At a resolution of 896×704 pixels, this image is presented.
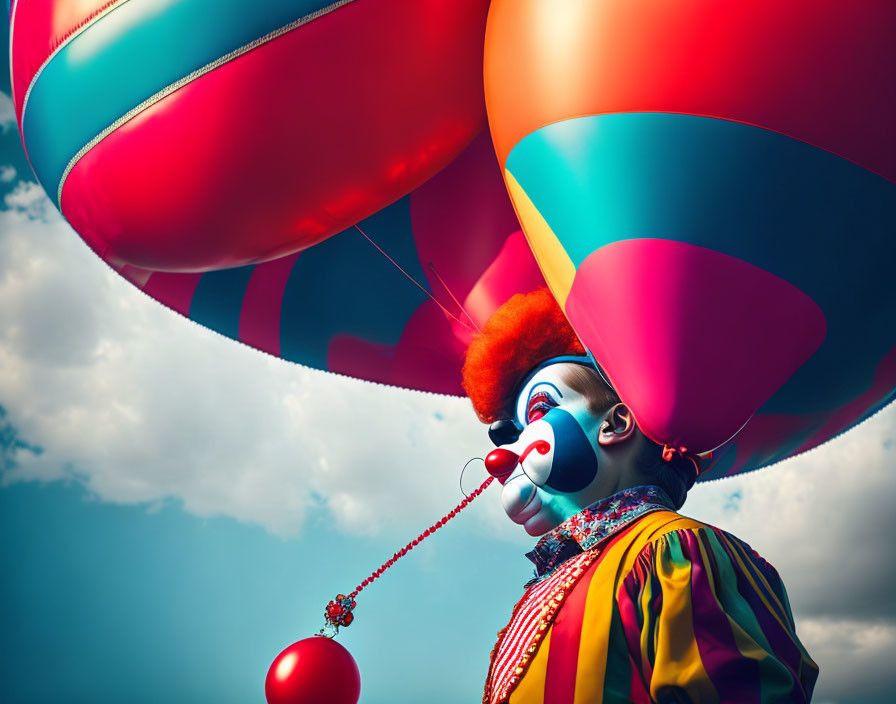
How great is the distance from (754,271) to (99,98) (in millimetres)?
1595

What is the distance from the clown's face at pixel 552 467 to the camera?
2.14 m

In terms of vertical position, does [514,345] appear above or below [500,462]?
above

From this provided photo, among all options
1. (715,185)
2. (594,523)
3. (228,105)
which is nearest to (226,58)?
(228,105)

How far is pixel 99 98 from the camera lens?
6.43 feet

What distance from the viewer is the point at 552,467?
2133 millimetres

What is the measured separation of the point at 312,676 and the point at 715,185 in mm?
1625

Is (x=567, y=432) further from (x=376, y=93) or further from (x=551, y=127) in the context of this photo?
(x=376, y=93)

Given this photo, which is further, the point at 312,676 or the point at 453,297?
the point at 453,297

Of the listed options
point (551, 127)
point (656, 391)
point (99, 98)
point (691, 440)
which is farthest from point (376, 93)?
point (691, 440)

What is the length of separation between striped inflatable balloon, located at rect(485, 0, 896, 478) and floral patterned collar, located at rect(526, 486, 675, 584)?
406 millimetres

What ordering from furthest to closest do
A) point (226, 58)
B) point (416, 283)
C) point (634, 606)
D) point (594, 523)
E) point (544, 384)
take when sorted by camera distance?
point (416, 283) < point (544, 384) < point (594, 523) < point (226, 58) < point (634, 606)

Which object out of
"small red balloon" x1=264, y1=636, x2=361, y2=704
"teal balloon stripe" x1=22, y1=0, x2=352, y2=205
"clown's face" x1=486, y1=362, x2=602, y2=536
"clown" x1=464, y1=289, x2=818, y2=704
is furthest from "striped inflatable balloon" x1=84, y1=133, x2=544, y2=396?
"small red balloon" x1=264, y1=636, x2=361, y2=704

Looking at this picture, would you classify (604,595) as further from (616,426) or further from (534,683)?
(616,426)

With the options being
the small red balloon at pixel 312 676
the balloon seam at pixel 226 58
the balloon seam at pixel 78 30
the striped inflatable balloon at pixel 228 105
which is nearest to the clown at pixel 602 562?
the small red balloon at pixel 312 676
